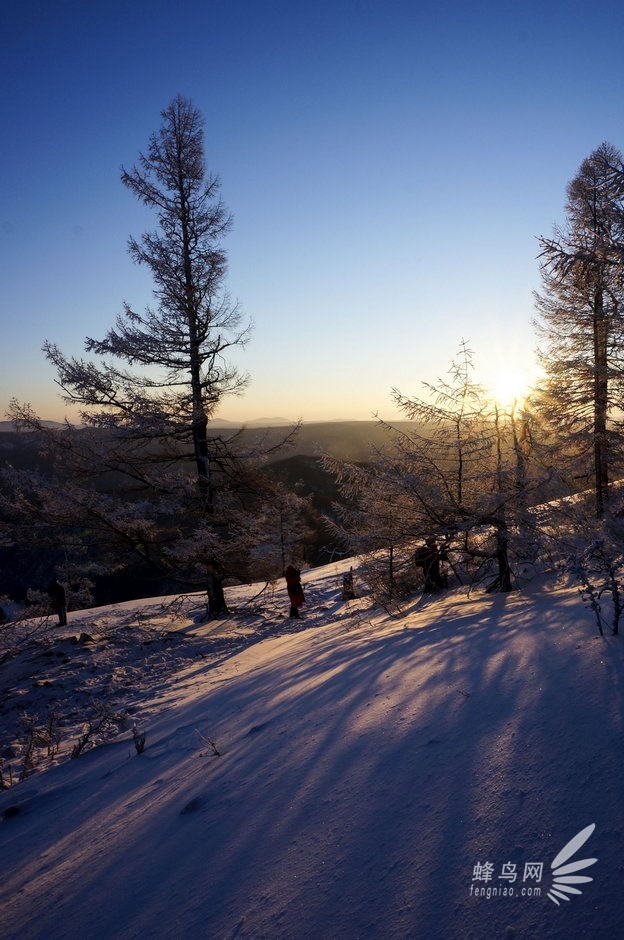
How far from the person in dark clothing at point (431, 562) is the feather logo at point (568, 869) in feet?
19.0

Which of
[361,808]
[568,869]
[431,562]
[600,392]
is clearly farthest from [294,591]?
[568,869]

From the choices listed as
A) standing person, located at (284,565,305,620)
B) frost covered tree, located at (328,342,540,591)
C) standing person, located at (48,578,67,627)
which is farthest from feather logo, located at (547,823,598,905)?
standing person, located at (48,578,67,627)

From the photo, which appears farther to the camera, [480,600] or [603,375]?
[603,375]

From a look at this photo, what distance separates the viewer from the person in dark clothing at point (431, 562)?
7.58m

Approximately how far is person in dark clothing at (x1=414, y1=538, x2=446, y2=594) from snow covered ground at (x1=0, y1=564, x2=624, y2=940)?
269 cm

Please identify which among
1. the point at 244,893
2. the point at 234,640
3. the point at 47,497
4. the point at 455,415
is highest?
the point at 455,415

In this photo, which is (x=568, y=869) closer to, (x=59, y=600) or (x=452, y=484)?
(x=452, y=484)

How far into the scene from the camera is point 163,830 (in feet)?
8.19

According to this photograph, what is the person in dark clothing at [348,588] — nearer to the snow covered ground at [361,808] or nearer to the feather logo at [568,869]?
the snow covered ground at [361,808]

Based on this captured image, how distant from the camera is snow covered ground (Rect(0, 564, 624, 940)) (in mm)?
1592

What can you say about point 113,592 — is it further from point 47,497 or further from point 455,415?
point 455,415

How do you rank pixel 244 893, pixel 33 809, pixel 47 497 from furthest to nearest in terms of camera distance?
pixel 47 497 → pixel 33 809 → pixel 244 893

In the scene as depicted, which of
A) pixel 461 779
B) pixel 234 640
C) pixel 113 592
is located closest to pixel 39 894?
pixel 461 779

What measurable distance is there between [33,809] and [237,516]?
27.6 feet
